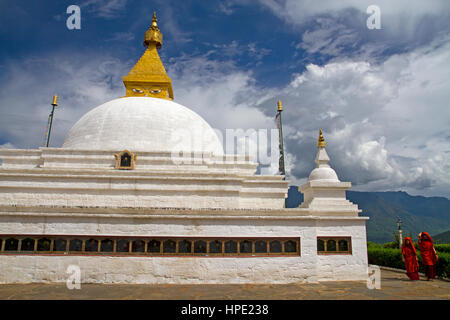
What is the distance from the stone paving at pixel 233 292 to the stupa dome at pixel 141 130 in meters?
7.28

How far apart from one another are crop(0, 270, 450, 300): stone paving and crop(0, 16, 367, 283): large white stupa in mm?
555

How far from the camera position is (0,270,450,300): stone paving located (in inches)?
326

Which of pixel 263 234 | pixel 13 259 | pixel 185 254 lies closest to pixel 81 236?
pixel 13 259

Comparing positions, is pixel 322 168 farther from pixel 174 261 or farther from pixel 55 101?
pixel 55 101

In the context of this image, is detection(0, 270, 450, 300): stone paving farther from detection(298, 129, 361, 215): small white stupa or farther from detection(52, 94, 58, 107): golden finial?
detection(52, 94, 58, 107): golden finial

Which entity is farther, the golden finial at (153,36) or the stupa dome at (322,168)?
the golden finial at (153,36)

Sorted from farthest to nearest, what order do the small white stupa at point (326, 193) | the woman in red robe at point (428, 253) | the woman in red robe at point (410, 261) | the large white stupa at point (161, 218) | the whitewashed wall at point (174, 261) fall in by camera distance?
the small white stupa at point (326, 193)
the woman in red robe at point (410, 261)
the woman in red robe at point (428, 253)
the large white stupa at point (161, 218)
the whitewashed wall at point (174, 261)

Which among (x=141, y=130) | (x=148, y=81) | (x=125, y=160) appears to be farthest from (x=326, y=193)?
(x=148, y=81)

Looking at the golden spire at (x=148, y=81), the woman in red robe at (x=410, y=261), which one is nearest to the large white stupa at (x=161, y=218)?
the woman in red robe at (x=410, y=261)

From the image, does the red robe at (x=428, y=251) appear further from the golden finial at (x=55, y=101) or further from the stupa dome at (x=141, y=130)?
the golden finial at (x=55, y=101)

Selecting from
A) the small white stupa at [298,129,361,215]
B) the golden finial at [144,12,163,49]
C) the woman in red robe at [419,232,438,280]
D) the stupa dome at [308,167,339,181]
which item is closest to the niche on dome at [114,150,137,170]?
the small white stupa at [298,129,361,215]

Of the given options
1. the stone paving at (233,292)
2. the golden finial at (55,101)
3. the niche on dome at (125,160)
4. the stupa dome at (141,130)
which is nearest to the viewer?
the stone paving at (233,292)

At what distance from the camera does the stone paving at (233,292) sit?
8.28 meters
